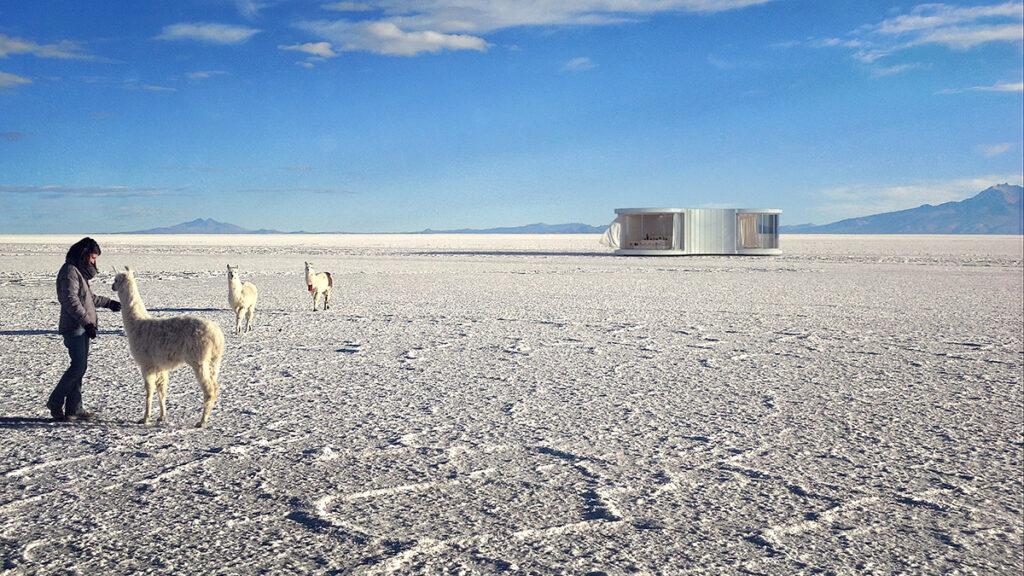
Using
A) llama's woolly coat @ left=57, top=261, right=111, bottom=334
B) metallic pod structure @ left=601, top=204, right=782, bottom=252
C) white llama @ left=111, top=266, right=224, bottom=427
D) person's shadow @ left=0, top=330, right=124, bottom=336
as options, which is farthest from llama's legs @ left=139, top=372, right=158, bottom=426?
metallic pod structure @ left=601, top=204, right=782, bottom=252

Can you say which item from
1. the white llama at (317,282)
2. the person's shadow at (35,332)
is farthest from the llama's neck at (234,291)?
the white llama at (317,282)

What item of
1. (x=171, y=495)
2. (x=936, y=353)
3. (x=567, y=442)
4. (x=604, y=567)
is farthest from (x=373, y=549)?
(x=936, y=353)

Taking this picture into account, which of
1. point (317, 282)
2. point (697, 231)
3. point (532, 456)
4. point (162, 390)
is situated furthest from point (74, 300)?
point (697, 231)

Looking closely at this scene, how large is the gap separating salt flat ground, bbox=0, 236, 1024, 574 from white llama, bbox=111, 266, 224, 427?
0.46 metres

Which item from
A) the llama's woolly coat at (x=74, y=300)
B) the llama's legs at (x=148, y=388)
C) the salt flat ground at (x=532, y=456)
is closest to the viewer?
the salt flat ground at (x=532, y=456)

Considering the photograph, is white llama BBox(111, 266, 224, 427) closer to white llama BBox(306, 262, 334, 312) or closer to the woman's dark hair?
the woman's dark hair

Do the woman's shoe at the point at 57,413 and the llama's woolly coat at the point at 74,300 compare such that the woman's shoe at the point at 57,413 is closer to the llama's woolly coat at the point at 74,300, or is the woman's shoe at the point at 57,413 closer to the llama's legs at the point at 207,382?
the llama's woolly coat at the point at 74,300

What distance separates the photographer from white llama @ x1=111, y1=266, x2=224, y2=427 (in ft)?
18.5

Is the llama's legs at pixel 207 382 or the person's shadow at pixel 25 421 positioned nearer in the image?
the llama's legs at pixel 207 382

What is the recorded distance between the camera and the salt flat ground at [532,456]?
404 cm

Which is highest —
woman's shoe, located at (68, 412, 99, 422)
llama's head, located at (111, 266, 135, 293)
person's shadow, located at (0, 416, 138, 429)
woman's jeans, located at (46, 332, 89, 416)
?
llama's head, located at (111, 266, 135, 293)

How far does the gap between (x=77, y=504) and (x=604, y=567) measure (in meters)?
2.95

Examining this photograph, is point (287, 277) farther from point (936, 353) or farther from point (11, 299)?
point (936, 353)

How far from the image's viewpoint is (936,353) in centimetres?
1005
